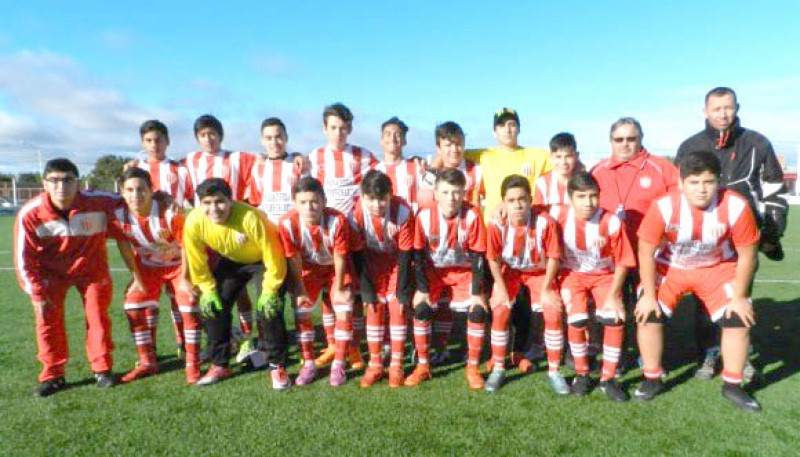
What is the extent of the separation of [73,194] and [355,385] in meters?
2.35

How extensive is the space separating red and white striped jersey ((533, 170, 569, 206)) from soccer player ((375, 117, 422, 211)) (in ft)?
3.15

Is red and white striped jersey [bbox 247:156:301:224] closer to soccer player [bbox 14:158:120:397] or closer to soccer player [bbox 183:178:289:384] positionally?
soccer player [bbox 183:178:289:384]

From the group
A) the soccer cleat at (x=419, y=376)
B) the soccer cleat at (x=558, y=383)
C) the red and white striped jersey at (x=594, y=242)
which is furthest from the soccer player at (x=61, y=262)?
the red and white striped jersey at (x=594, y=242)

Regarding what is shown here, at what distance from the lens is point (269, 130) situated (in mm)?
4207

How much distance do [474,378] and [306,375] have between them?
1.17 m

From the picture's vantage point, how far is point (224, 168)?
4.40m

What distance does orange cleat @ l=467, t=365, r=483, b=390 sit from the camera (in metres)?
3.42

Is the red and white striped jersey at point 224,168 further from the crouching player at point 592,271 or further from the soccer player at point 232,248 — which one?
the crouching player at point 592,271

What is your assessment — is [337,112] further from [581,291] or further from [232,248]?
[581,291]

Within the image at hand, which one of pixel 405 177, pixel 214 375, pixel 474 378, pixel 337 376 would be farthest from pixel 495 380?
pixel 214 375

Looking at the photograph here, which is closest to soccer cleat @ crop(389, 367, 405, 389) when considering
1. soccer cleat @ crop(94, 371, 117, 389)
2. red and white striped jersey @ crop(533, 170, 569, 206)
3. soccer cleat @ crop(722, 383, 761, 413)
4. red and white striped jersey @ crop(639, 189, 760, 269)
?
red and white striped jersey @ crop(533, 170, 569, 206)

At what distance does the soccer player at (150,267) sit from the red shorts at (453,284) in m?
1.74

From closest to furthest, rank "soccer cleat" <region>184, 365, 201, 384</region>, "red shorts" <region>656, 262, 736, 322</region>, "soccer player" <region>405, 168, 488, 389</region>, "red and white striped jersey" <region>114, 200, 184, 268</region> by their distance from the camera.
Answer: "red shorts" <region>656, 262, 736, 322</region> → "soccer player" <region>405, 168, 488, 389</region> → "soccer cleat" <region>184, 365, 201, 384</region> → "red and white striped jersey" <region>114, 200, 184, 268</region>

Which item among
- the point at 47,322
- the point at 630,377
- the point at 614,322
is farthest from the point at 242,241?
the point at 630,377
